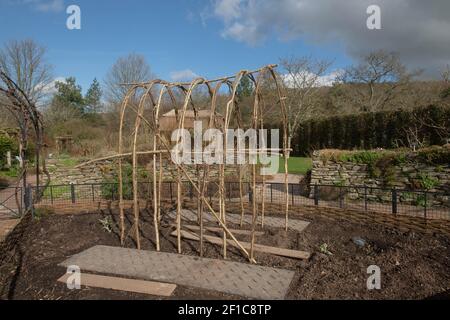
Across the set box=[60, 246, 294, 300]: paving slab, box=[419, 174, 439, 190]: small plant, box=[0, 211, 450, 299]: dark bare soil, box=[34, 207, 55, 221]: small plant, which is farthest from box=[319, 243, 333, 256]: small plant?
box=[34, 207, 55, 221]: small plant

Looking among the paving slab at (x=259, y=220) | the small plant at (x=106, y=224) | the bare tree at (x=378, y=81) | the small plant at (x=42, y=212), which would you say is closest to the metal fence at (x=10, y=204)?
the small plant at (x=42, y=212)

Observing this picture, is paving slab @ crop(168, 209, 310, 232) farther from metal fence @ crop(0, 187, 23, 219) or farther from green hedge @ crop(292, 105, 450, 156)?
green hedge @ crop(292, 105, 450, 156)

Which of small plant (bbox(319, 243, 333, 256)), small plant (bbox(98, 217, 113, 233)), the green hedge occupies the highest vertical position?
the green hedge

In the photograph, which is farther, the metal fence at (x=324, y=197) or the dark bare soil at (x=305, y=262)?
the metal fence at (x=324, y=197)

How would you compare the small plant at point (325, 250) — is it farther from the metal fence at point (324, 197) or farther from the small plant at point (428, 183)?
the small plant at point (428, 183)

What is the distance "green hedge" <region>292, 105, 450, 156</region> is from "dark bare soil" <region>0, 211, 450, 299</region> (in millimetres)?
8749

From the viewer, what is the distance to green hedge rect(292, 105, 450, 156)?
1276 centimetres

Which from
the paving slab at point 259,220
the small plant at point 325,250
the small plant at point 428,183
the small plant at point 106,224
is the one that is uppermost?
the small plant at point 428,183

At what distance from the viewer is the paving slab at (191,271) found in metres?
3.86

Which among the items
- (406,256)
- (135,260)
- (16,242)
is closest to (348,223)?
(406,256)

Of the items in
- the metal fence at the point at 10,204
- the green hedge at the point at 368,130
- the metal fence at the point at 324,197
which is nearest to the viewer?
the metal fence at the point at 10,204

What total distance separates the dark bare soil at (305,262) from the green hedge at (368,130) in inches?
344
